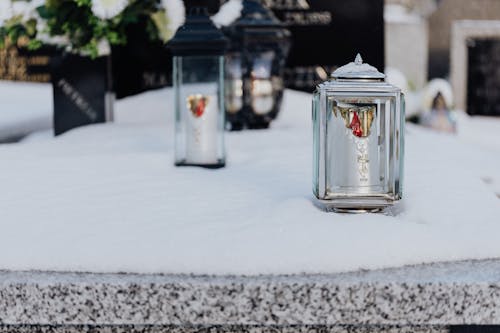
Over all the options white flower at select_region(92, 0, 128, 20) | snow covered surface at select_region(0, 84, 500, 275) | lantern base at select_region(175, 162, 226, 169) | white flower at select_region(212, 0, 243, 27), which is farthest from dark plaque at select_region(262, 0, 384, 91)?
lantern base at select_region(175, 162, 226, 169)

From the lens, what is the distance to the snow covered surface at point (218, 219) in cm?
271

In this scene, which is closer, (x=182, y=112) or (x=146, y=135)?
(x=182, y=112)

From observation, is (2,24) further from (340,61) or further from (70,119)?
(340,61)

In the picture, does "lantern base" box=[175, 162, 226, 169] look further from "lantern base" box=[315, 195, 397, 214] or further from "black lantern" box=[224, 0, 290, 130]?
"black lantern" box=[224, 0, 290, 130]

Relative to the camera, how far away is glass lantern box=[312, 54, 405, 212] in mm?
3053

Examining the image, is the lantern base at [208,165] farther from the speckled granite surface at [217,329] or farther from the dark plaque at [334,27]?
the dark plaque at [334,27]

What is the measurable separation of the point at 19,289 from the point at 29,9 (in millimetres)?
3863

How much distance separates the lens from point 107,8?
5469 mm

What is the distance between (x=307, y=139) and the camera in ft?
17.2

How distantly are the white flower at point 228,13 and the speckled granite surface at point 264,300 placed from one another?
13.3 feet

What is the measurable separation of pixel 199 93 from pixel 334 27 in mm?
3246

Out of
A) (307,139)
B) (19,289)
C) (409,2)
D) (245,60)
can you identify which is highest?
(409,2)

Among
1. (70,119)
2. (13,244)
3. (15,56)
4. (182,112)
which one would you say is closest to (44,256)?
(13,244)

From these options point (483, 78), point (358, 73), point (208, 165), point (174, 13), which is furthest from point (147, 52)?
point (483, 78)
